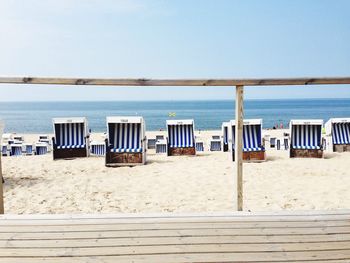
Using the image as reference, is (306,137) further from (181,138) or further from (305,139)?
(181,138)

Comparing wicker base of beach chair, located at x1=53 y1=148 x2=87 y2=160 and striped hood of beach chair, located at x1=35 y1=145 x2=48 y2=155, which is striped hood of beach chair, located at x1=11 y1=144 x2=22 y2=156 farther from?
wicker base of beach chair, located at x1=53 y1=148 x2=87 y2=160

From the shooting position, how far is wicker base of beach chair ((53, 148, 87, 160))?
32.7 feet

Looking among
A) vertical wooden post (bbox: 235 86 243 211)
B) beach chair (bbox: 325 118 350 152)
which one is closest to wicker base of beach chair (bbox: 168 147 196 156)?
beach chair (bbox: 325 118 350 152)

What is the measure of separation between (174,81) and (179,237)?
121cm

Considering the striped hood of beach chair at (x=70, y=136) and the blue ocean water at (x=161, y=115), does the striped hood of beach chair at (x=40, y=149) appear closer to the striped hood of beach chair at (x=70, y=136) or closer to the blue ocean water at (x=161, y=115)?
the striped hood of beach chair at (x=70, y=136)

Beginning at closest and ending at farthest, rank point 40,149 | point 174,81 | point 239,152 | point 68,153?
1. point 174,81
2. point 239,152
3. point 68,153
4. point 40,149

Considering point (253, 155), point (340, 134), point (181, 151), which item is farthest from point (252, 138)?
point (340, 134)

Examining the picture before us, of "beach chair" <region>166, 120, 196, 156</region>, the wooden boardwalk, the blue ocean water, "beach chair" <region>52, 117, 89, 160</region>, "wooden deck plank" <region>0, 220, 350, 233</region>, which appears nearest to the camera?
the wooden boardwalk

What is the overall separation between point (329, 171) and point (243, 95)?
5244mm

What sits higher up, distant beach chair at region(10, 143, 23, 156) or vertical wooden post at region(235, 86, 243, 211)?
vertical wooden post at region(235, 86, 243, 211)

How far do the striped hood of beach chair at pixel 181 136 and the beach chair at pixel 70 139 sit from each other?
233 cm

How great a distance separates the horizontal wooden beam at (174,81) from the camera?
304 cm

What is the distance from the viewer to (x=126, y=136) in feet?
29.0

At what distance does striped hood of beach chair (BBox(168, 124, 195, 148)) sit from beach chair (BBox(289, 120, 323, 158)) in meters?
2.69
